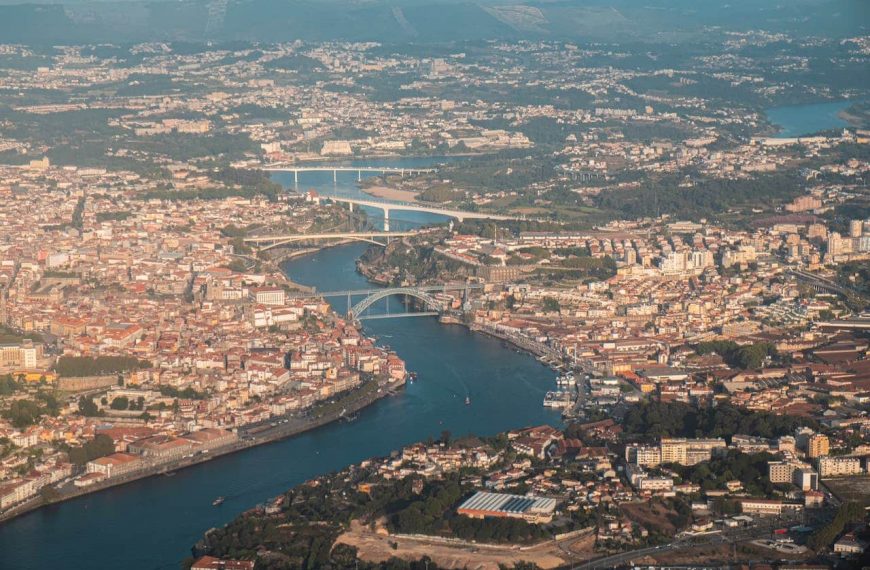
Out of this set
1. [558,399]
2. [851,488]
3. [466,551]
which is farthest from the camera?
[558,399]

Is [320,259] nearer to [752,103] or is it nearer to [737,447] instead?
[737,447]

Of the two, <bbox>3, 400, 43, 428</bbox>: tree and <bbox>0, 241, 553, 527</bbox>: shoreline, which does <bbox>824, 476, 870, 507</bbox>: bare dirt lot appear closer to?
<bbox>0, 241, 553, 527</bbox>: shoreline

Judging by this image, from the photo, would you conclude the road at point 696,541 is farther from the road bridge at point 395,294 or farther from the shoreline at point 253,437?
the road bridge at point 395,294

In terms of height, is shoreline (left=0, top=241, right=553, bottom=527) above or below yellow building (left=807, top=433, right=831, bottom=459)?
below

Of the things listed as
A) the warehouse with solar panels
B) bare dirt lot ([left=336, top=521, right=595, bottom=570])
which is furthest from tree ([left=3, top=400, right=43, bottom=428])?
the warehouse with solar panels

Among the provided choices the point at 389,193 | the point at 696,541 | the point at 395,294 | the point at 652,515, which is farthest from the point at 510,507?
the point at 389,193

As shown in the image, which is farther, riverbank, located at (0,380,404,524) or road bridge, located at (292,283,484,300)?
road bridge, located at (292,283,484,300)

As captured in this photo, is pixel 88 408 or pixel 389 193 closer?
pixel 88 408

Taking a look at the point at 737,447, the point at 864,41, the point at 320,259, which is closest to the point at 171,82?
the point at 864,41

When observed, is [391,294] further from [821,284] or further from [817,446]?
[817,446]
